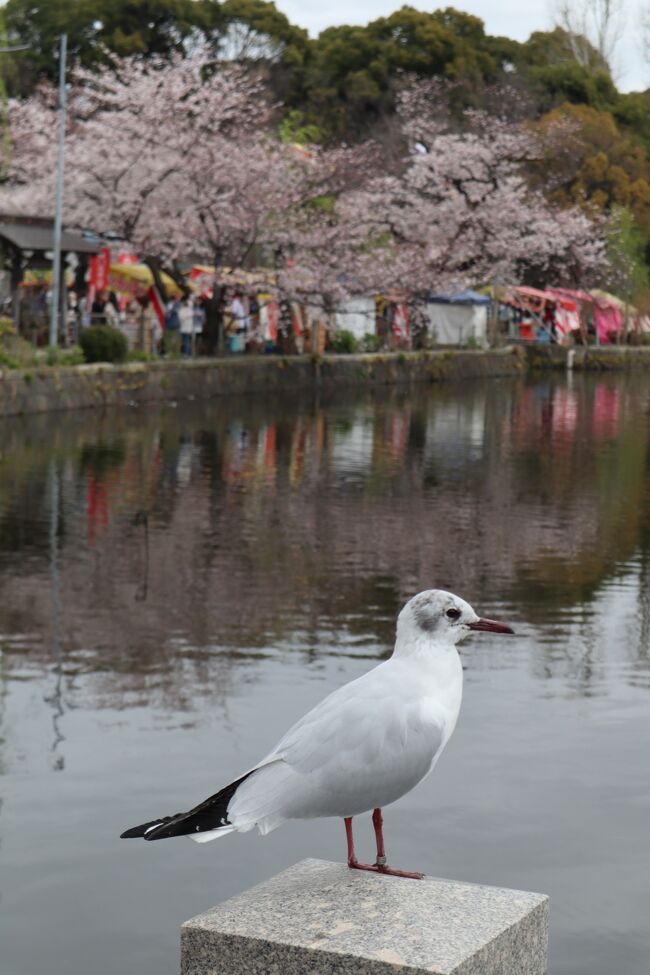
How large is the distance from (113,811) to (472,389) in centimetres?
3759

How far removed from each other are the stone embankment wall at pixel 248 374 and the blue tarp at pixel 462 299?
1.96m

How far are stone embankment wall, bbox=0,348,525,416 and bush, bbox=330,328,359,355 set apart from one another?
4.02ft

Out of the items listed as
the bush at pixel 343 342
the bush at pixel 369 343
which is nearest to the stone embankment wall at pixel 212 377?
the bush at pixel 343 342

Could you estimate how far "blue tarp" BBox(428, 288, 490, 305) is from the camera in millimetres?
53469

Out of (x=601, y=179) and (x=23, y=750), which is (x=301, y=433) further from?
(x=601, y=179)

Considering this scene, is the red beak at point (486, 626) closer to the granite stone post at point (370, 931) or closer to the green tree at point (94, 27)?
the granite stone post at point (370, 931)

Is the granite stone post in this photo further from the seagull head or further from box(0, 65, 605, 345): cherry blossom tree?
box(0, 65, 605, 345): cherry blossom tree

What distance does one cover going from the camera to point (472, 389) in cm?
4434

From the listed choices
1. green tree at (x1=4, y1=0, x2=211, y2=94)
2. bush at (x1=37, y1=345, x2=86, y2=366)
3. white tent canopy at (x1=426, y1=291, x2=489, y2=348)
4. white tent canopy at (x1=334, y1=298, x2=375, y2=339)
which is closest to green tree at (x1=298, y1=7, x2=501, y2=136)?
green tree at (x1=4, y1=0, x2=211, y2=94)

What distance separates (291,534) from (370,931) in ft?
39.4

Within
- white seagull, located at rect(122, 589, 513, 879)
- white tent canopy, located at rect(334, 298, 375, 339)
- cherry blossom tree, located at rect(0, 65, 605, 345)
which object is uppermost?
cherry blossom tree, located at rect(0, 65, 605, 345)

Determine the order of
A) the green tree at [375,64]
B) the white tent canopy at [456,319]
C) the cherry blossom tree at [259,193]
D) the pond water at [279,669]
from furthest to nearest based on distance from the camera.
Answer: the green tree at [375,64], the white tent canopy at [456,319], the cherry blossom tree at [259,193], the pond water at [279,669]

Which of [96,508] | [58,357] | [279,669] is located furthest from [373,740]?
[58,357]

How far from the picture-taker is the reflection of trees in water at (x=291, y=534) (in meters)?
11.1
